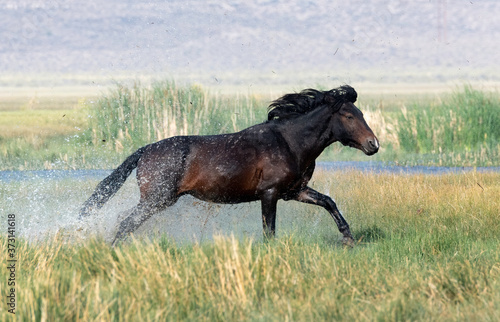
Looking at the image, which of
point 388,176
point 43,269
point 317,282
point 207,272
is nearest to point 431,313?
point 317,282

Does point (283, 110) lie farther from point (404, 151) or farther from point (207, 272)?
point (404, 151)

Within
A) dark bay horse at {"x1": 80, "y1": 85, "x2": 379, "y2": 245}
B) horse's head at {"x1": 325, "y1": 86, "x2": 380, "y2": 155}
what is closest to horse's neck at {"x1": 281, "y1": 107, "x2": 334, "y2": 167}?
dark bay horse at {"x1": 80, "y1": 85, "x2": 379, "y2": 245}

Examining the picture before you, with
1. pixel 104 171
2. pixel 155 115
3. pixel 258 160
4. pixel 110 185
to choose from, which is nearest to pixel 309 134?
pixel 258 160

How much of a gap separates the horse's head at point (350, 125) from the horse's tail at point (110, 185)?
2203 millimetres

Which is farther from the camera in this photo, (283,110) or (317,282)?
(283,110)

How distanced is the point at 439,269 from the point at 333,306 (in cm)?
138

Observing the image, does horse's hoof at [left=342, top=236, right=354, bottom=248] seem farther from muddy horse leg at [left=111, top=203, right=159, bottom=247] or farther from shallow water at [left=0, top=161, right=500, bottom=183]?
shallow water at [left=0, top=161, right=500, bottom=183]

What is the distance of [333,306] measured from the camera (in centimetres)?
452

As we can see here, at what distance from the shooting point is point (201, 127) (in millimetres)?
16016

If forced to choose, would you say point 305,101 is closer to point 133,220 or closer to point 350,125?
point 350,125

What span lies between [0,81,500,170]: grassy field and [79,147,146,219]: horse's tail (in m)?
7.14

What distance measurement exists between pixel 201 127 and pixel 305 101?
8476 mm

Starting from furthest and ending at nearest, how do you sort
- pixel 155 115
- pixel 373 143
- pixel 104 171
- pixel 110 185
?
1. pixel 155 115
2. pixel 104 171
3. pixel 110 185
4. pixel 373 143

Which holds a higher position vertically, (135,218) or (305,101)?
(305,101)
